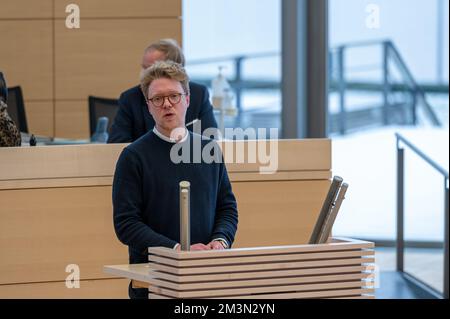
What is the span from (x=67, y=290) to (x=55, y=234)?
24 cm

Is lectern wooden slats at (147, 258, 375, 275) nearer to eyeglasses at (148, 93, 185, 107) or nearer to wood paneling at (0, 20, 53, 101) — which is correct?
eyeglasses at (148, 93, 185, 107)

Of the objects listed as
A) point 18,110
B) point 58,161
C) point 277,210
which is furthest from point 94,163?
point 18,110

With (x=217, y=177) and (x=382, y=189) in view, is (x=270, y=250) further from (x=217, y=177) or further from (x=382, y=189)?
(x=382, y=189)

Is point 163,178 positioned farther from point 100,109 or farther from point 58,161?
point 100,109

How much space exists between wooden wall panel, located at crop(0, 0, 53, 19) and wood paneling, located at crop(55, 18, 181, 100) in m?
0.20

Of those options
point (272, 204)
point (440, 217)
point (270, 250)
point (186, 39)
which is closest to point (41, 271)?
point (272, 204)

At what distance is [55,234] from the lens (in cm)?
401

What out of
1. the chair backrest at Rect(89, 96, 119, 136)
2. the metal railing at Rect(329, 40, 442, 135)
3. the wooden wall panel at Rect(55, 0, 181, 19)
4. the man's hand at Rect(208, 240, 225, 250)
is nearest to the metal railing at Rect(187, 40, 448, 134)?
the metal railing at Rect(329, 40, 442, 135)

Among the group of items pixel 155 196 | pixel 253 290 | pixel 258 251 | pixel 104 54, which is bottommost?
pixel 253 290

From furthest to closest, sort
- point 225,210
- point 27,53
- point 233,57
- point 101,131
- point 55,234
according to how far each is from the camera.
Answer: point 233,57
point 27,53
point 101,131
point 55,234
point 225,210

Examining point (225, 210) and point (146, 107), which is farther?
point (146, 107)

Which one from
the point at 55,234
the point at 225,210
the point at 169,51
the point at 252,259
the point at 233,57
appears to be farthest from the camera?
the point at 233,57

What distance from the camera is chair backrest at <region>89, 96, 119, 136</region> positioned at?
632 cm
